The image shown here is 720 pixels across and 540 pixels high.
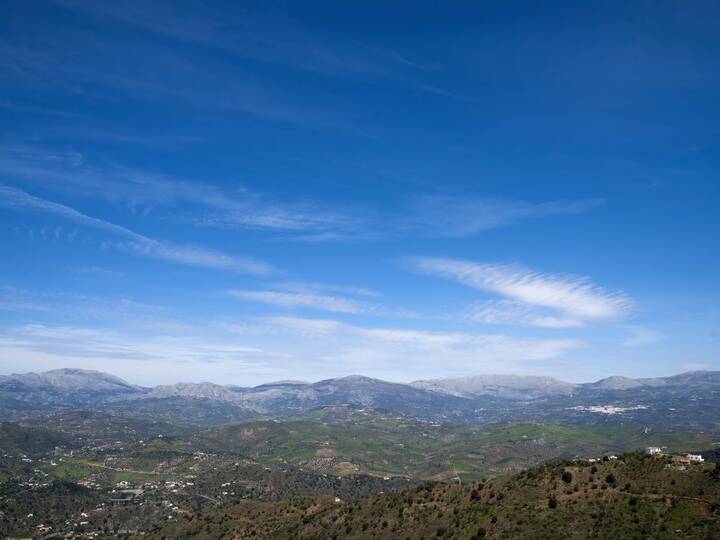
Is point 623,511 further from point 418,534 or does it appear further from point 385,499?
point 385,499

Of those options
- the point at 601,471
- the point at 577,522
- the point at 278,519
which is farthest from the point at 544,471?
the point at 278,519

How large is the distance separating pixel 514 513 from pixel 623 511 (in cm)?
1933

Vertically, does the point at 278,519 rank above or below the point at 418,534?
below

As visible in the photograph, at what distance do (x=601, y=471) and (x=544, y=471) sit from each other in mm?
13557

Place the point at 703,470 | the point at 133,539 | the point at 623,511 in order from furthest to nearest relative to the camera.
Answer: the point at 133,539 → the point at 703,470 → the point at 623,511

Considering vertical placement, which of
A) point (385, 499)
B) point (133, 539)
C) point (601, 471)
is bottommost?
point (133, 539)

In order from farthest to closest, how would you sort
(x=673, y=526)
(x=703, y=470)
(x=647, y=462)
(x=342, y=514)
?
(x=342, y=514)
(x=647, y=462)
(x=703, y=470)
(x=673, y=526)

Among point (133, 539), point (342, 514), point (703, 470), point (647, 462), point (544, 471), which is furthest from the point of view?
point (133, 539)

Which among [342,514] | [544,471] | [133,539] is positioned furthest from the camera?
[133,539]

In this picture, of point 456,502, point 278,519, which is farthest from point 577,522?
point 278,519

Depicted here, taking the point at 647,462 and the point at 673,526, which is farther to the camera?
the point at 647,462

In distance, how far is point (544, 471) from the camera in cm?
11450

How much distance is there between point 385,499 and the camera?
14750 cm

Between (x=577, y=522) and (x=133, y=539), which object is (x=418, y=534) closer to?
(x=577, y=522)
